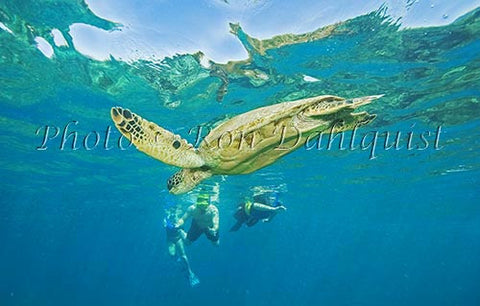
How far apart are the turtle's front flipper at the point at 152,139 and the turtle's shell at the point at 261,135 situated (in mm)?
472

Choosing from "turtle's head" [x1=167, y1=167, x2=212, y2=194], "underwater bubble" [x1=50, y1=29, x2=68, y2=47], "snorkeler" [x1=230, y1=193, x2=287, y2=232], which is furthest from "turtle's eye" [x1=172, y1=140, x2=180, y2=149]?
"snorkeler" [x1=230, y1=193, x2=287, y2=232]

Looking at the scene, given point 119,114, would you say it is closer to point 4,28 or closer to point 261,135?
point 261,135

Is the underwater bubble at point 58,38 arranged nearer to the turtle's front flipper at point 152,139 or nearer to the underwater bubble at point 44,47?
the underwater bubble at point 44,47

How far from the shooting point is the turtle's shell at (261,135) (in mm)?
4914

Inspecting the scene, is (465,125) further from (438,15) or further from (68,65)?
(68,65)

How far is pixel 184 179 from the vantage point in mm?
6047

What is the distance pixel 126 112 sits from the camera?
14.4 feet

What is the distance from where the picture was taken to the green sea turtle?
4.59 m

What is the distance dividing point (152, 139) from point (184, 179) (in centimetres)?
148

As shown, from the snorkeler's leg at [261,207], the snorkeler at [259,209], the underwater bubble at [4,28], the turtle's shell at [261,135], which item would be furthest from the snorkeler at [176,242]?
the turtle's shell at [261,135]

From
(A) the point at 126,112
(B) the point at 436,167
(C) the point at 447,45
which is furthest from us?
(B) the point at 436,167

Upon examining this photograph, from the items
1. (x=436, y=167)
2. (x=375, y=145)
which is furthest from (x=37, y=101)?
(x=436, y=167)

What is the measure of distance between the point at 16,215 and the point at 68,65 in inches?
1833

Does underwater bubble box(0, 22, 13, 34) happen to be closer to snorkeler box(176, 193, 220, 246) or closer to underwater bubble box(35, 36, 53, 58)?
underwater bubble box(35, 36, 53, 58)
